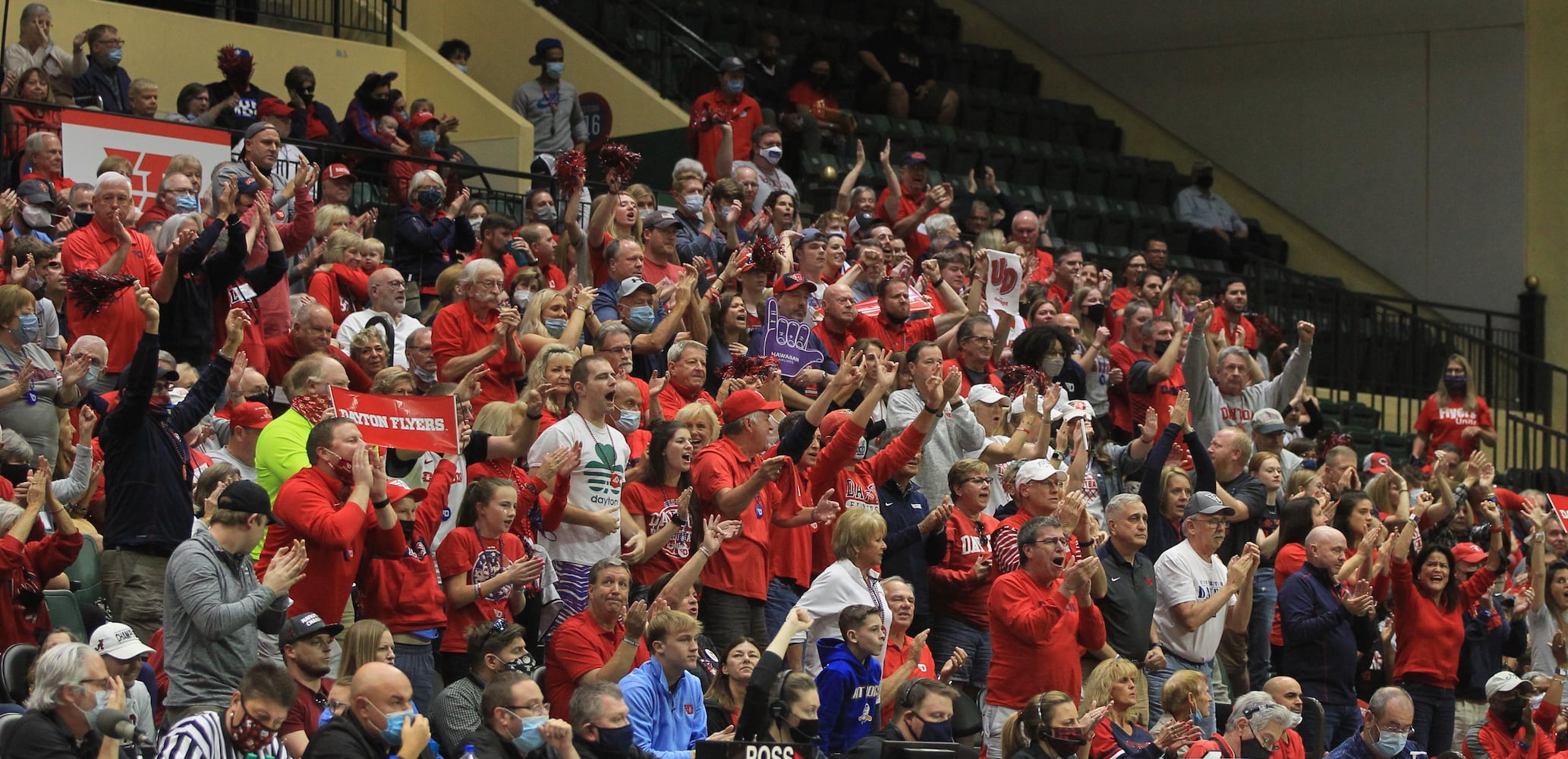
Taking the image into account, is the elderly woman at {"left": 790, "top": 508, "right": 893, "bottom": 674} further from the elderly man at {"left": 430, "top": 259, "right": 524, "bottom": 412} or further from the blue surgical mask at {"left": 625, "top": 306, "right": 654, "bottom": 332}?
the blue surgical mask at {"left": 625, "top": 306, "right": 654, "bottom": 332}

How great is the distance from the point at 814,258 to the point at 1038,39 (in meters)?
12.7

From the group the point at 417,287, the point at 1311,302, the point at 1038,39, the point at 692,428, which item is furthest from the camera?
the point at 1038,39

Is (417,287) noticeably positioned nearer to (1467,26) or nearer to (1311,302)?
(1311,302)

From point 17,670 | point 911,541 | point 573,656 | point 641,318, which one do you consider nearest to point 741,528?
point 911,541

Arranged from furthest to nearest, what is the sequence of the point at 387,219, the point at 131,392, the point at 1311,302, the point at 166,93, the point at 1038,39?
the point at 1038,39, the point at 1311,302, the point at 166,93, the point at 387,219, the point at 131,392

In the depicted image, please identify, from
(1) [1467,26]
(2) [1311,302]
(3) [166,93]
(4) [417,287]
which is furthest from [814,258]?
(1) [1467,26]

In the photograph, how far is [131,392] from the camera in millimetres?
8367

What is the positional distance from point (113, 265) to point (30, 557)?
111 inches

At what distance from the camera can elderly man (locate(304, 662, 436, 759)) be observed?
6.90 m

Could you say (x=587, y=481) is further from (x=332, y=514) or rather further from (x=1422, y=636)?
(x=1422, y=636)

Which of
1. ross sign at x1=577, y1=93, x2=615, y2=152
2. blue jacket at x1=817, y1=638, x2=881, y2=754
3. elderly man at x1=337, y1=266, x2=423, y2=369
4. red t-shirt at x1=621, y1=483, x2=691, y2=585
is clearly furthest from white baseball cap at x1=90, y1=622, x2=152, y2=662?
ross sign at x1=577, y1=93, x2=615, y2=152

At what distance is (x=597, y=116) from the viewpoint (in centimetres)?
1897

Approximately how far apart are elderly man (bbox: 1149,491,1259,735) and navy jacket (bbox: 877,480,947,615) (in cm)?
118

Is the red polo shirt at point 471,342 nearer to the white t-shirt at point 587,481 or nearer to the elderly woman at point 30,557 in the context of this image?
the white t-shirt at point 587,481
